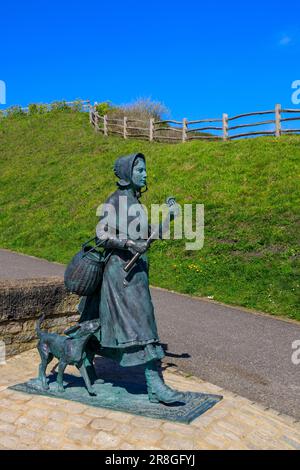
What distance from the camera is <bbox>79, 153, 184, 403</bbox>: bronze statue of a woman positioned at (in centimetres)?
473

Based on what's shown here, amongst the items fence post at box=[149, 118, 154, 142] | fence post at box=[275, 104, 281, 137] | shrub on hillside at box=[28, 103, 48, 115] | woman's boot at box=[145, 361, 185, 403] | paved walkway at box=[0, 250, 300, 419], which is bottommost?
paved walkway at box=[0, 250, 300, 419]

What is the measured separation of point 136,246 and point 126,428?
1633 mm

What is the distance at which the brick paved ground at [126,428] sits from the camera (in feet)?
13.6

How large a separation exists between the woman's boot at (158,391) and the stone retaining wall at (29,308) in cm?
279

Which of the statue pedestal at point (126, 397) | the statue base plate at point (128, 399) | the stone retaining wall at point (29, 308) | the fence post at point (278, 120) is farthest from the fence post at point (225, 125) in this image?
the statue base plate at point (128, 399)

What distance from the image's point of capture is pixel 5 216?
20.3 meters

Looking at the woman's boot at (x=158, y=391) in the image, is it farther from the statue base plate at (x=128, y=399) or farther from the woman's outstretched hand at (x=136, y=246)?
the woman's outstretched hand at (x=136, y=246)

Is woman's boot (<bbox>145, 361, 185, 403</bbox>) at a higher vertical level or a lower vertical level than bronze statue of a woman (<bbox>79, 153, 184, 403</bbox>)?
lower

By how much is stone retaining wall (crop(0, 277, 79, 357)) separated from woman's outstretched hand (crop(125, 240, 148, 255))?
2.72 m

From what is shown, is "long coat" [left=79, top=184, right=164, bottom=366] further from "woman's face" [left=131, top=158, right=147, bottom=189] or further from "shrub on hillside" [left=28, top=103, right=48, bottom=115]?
"shrub on hillside" [left=28, top=103, right=48, bottom=115]

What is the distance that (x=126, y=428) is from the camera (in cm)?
432

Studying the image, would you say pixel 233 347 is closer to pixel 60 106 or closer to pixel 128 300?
pixel 128 300

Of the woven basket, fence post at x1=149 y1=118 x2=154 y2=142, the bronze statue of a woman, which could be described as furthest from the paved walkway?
fence post at x1=149 y1=118 x2=154 y2=142
